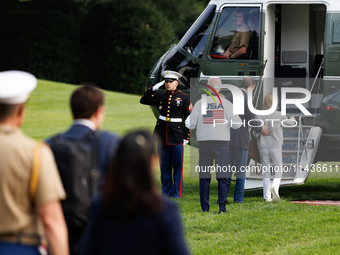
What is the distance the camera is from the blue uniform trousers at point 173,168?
7.46 meters

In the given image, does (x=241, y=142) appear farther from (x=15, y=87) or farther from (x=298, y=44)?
(x=15, y=87)

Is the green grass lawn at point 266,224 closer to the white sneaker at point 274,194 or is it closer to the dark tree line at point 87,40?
the white sneaker at point 274,194

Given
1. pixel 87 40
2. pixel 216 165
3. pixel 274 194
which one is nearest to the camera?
pixel 216 165

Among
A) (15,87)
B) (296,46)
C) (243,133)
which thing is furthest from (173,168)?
(15,87)

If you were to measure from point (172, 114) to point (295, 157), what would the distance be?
1.82 m

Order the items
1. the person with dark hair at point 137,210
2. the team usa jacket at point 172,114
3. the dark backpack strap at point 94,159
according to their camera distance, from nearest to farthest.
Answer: the person with dark hair at point 137,210
the dark backpack strap at point 94,159
the team usa jacket at point 172,114

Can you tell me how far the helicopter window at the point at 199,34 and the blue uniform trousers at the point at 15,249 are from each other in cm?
591

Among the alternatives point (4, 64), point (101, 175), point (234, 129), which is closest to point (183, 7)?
point (4, 64)

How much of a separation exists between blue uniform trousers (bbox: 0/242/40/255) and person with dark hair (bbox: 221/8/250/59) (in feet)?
19.0

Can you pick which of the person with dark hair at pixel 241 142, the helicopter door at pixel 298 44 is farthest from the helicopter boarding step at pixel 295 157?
the helicopter door at pixel 298 44

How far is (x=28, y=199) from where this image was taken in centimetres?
233

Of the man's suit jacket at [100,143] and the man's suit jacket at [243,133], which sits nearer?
the man's suit jacket at [100,143]

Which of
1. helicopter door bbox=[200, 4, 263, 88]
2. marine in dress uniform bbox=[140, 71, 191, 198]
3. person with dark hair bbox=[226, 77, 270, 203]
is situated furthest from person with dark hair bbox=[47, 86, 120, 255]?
helicopter door bbox=[200, 4, 263, 88]

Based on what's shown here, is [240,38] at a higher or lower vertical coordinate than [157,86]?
higher
